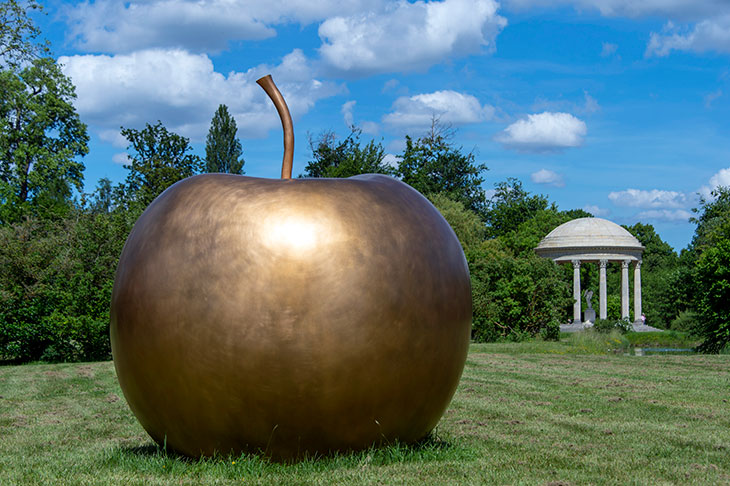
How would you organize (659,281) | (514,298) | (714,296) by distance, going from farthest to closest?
(659,281)
(514,298)
(714,296)

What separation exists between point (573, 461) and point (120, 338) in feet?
14.7

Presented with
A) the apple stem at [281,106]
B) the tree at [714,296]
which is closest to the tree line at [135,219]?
the tree at [714,296]

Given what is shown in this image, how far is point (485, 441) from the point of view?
8438 millimetres

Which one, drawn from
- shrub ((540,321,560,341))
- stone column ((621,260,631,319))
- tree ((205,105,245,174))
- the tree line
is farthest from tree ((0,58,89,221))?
stone column ((621,260,631,319))

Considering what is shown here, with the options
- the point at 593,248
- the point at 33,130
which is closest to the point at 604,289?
the point at 593,248

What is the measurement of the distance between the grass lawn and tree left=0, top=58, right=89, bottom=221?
30.4m

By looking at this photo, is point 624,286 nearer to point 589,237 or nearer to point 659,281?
point 589,237

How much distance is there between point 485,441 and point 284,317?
3.47 m

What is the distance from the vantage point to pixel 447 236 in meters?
7.20

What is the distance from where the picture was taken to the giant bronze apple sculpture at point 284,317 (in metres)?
6.15

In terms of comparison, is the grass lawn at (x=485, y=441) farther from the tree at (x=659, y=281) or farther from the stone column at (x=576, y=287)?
the stone column at (x=576, y=287)

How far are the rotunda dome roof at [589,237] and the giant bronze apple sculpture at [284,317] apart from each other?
50140 millimetres

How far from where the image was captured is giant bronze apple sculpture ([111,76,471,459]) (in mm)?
6148

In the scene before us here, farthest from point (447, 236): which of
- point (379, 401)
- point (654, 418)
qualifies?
point (654, 418)
